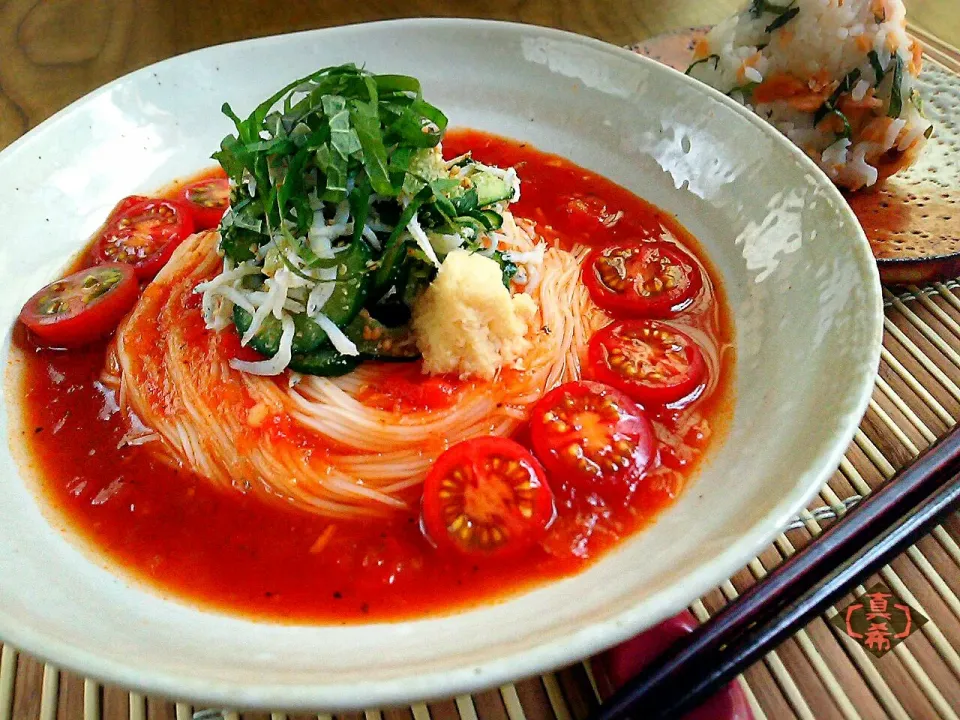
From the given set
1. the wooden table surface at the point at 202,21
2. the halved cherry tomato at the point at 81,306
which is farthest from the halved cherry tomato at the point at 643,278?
the wooden table surface at the point at 202,21

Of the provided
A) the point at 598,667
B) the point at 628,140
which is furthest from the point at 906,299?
the point at 598,667

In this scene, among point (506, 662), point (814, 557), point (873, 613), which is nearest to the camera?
point (506, 662)

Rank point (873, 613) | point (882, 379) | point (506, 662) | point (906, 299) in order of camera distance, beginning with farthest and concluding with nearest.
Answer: point (906, 299), point (882, 379), point (873, 613), point (506, 662)

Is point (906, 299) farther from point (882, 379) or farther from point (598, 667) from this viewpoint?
point (598, 667)

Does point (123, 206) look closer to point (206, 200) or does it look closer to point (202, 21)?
point (206, 200)
